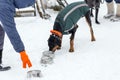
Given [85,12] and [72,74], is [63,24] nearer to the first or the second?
[85,12]

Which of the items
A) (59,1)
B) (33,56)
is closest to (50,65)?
(33,56)

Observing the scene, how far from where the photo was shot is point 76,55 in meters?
6.05

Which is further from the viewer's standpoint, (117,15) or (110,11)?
(110,11)

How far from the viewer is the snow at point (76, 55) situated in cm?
518

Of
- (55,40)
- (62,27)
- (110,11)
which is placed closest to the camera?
(55,40)

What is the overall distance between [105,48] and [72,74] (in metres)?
1.43

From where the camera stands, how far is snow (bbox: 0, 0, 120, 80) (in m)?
5.18

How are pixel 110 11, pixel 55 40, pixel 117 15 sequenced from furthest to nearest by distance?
pixel 110 11, pixel 117 15, pixel 55 40

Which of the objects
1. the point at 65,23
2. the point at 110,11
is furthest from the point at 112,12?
the point at 65,23

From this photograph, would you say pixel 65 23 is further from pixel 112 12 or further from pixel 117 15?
pixel 112 12

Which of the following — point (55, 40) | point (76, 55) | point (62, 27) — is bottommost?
point (76, 55)

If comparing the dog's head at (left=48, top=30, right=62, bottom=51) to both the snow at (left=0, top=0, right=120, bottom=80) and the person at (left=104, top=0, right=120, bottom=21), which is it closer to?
the snow at (left=0, top=0, right=120, bottom=80)

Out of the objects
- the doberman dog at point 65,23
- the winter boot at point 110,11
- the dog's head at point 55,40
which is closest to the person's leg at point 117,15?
the winter boot at point 110,11

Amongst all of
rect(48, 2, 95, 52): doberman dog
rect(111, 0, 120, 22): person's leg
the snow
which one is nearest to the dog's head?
rect(48, 2, 95, 52): doberman dog
